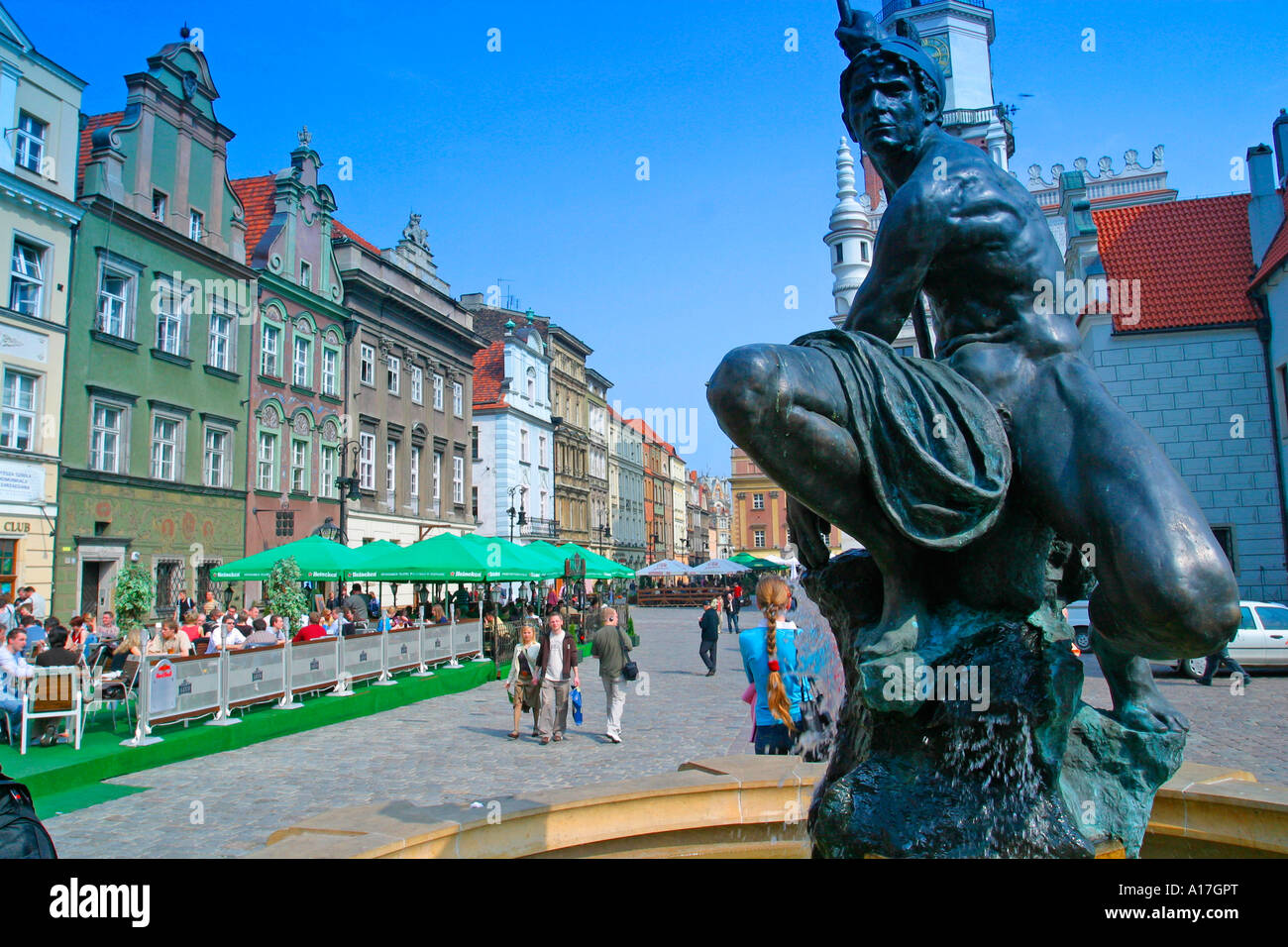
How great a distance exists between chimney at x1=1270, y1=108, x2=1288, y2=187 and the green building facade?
104 ft

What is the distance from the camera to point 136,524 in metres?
24.2

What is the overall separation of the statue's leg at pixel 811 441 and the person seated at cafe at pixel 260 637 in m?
12.9

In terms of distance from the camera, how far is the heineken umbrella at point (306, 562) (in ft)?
58.3

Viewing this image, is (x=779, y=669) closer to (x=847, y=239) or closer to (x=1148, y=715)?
(x=1148, y=715)

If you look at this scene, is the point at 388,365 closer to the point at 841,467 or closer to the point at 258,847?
the point at 258,847

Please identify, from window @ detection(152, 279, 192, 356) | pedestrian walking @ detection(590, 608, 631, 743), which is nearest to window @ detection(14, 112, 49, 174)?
window @ detection(152, 279, 192, 356)

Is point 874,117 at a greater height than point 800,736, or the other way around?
point 874,117

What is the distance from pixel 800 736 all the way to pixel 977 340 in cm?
410

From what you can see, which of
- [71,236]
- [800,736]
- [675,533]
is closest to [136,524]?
[71,236]

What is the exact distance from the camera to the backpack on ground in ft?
6.73

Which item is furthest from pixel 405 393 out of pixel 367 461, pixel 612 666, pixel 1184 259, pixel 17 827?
pixel 17 827

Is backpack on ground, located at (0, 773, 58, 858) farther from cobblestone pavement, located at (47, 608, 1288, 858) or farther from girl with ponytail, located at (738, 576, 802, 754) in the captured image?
cobblestone pavement, located at (47, 608, 1288, 858)

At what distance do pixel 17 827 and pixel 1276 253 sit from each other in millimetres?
28773
